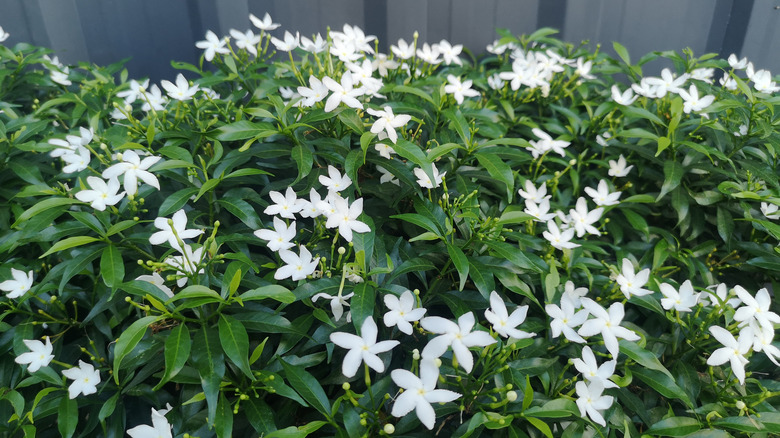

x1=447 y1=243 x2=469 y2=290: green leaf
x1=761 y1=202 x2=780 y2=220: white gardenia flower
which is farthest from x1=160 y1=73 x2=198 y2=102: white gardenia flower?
x1=761 y1=202 x2=780 y2=220: white gardenia flower

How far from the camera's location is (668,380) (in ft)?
3.30

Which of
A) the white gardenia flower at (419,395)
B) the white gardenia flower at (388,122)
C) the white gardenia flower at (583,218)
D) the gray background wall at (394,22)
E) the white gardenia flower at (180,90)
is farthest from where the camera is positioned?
the gray background wall at (394,22)

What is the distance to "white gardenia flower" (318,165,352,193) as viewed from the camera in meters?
1.11

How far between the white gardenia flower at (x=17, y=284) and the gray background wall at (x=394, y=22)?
1.67 metres

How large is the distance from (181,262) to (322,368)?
35 cm

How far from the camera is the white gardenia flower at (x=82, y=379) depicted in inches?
38.5

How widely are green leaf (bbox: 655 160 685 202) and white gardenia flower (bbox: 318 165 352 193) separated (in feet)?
2.73

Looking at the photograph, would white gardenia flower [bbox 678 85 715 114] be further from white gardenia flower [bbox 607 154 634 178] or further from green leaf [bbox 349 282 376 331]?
green leaf [bbox 349 282 376 331]

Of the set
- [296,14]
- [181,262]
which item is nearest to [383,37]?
[296,14]

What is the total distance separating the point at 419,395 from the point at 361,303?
209 millimetres

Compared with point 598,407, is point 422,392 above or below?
above

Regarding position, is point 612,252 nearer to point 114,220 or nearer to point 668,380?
point 668,380

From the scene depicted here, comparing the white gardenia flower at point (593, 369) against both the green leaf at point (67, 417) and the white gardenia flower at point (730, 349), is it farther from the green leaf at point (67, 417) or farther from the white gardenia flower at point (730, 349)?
the green leaf at point (67, 417)

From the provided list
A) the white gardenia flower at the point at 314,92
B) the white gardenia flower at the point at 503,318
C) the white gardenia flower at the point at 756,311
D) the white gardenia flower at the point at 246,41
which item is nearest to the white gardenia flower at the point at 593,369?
the white gardenia flower at the point at 503,318
